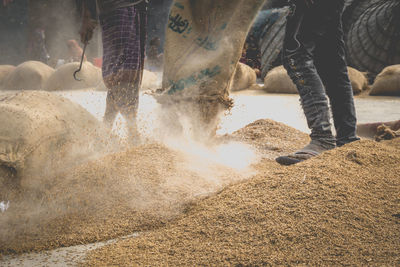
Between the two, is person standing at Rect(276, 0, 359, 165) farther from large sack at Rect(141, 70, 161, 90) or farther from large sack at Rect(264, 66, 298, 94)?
large sack at Rect(141, 70, 161, 90)

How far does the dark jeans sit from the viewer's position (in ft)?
5.58

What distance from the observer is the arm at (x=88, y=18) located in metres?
2.01

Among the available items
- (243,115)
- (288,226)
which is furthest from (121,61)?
(243,115)

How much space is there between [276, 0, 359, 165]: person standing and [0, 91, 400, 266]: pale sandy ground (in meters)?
0.45

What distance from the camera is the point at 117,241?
104 cm

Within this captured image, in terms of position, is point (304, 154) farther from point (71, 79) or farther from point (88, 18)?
point (71, 79)

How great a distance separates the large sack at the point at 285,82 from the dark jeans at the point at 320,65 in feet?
11.5

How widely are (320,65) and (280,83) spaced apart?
365 cm

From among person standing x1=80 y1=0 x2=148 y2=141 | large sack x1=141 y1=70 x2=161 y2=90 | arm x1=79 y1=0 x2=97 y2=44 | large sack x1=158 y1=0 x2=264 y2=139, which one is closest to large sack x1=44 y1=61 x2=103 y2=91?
large sack x1=141 y1=70 x2=161 y2=90

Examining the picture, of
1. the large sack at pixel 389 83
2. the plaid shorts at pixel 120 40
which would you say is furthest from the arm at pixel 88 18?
the large sack at pixel 389 83

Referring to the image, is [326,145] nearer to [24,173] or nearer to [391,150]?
[391,150]

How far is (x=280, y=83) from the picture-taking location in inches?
213

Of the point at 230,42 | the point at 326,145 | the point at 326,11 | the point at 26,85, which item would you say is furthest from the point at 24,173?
the point at 26,85

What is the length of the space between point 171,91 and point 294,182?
85cm
